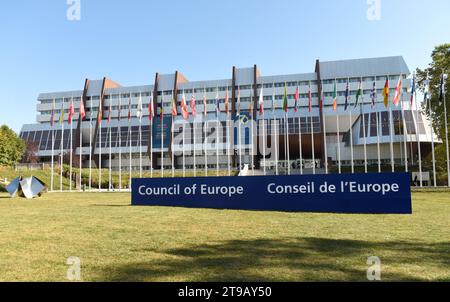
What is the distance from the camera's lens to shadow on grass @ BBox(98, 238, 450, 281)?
4.94m

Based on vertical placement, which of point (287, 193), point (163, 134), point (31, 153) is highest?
Answer: point (163, 134)

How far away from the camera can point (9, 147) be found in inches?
2309

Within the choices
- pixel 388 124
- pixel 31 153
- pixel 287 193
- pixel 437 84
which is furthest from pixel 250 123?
pixel 287 193

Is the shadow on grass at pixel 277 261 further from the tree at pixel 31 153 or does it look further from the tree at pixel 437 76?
the tree at pixel 31 153

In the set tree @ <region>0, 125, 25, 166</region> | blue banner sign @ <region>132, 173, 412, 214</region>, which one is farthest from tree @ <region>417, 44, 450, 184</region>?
tree @ <region>0, 125, 25, 166</region>

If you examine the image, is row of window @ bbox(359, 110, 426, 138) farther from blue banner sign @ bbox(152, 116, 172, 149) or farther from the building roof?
blue banner sign @ bbox(152, 116, 172, 149)

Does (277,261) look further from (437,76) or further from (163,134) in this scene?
(163,134)

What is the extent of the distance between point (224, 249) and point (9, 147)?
62783mm

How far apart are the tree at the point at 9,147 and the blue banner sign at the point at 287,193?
1992 inches

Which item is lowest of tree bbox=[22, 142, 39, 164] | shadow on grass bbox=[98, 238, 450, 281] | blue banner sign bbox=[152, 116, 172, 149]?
shadow on grass bbox=[98, 238, 450, 281]

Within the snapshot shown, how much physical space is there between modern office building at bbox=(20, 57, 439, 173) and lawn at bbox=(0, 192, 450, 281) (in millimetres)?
41956

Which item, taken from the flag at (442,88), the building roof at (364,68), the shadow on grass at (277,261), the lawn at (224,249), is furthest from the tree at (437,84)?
the building roof at (364,68)

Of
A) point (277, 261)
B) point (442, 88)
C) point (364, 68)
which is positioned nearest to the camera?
point (277, 261)
